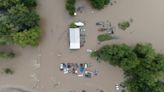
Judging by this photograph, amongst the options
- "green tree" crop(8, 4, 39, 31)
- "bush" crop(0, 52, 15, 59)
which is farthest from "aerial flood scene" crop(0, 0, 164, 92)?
"green tree" crop(8, 4, 39, 31)

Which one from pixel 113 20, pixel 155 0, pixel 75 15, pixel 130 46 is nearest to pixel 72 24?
pixel 75 15

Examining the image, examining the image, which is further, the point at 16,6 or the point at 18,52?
the point at 18,52

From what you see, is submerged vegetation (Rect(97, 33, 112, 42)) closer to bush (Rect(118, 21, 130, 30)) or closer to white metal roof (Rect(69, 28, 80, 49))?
bush (Rect(118, 21, 130, 30))

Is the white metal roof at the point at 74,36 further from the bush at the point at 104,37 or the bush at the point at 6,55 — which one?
the bush at the point at 6,55

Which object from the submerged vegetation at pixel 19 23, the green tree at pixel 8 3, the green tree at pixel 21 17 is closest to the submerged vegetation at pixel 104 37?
the submerged vegetation at pixel 19 23

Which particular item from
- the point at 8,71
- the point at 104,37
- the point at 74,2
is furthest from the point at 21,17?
the point at 104,37

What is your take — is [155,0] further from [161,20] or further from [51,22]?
[51,22]
